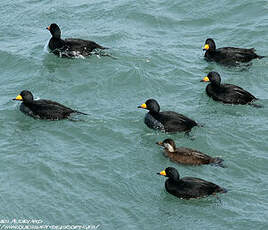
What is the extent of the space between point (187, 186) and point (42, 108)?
4.70 metres

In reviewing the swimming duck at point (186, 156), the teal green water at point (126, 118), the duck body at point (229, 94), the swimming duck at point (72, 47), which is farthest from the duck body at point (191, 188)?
the swimming duck at point (72, 47)

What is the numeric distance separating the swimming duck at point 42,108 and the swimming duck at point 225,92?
3.72m

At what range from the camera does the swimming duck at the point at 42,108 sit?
1520cm

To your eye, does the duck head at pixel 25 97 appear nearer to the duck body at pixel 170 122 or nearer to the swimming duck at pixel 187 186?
the duck body at pixel 170 122

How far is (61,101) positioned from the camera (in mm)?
16297

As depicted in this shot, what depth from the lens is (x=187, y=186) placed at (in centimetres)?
1238

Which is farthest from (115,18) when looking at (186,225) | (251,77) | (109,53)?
(186,225)

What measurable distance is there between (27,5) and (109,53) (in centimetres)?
571

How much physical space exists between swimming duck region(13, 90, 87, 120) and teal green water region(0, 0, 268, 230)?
0.19m

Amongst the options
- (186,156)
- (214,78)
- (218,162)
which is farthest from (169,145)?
(214,78)

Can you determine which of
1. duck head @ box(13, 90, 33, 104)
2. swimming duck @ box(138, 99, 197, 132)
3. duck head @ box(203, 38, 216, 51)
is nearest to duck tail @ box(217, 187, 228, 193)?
swimming duck @ box(138, 99, 197, 132)

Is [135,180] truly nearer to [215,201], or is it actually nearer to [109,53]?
[215,201]

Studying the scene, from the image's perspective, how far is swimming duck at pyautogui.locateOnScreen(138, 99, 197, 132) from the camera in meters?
14.6

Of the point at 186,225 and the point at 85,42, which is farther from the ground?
the point at 85,42
